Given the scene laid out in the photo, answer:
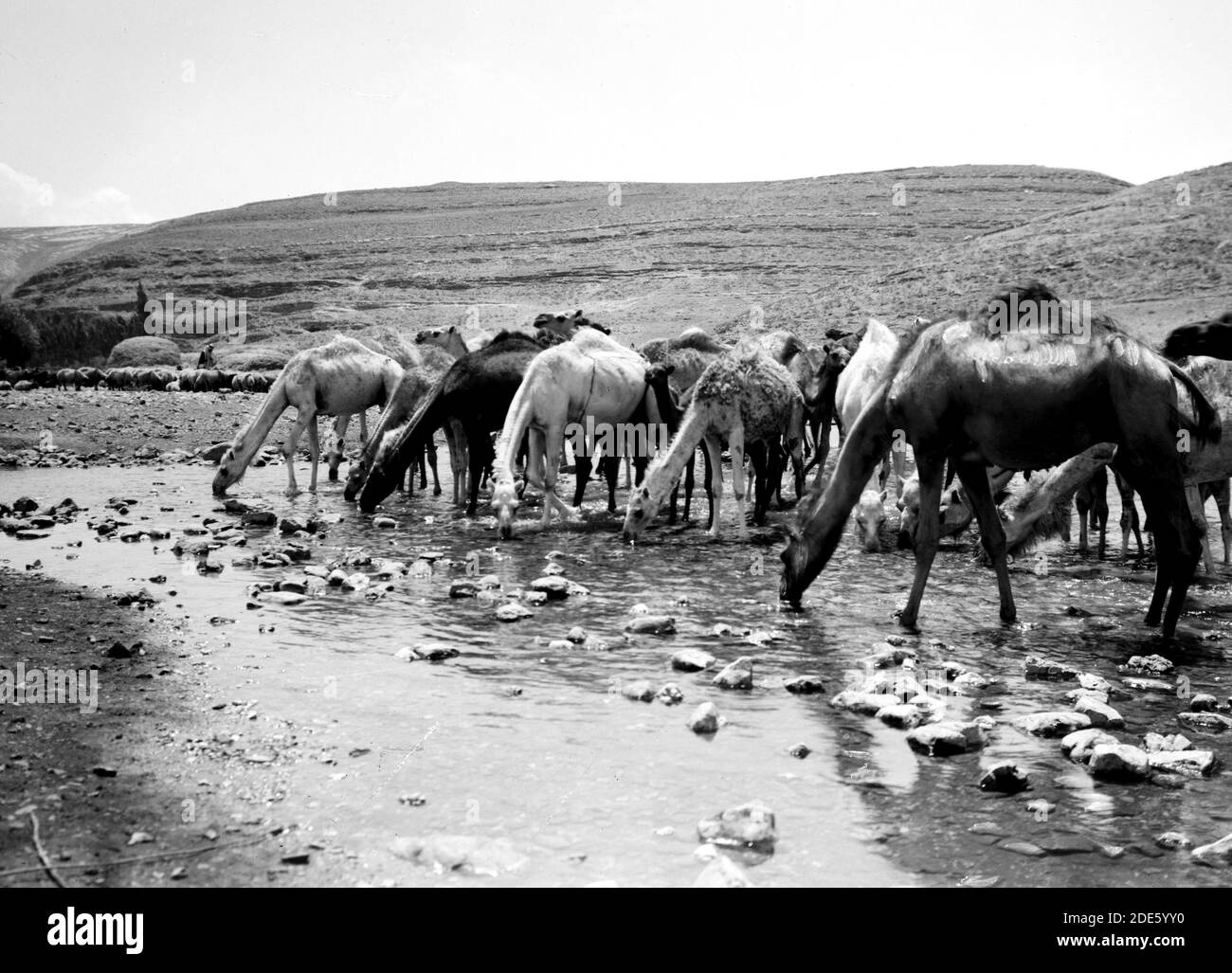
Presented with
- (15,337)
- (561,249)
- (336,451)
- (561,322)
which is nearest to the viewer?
(336,451)

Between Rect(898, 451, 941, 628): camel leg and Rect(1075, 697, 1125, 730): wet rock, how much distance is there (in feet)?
7.32

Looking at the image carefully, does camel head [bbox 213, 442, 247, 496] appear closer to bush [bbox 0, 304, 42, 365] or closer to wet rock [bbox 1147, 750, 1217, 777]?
wet rock [bbox 1147, 750, 1217, 777]

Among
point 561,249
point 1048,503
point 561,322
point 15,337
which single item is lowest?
point 1048,503

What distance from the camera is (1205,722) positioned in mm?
6539

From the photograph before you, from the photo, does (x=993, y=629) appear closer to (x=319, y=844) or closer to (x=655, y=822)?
(x=655, y=822)

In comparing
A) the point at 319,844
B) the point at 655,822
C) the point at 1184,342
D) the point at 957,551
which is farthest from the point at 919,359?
the point at 319,844

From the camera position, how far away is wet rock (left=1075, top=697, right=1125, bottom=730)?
647 centimetres

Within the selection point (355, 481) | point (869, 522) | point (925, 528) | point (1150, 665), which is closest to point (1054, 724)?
point (1150, 665)

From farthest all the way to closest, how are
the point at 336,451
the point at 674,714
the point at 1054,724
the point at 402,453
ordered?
1. the point at 336,451
2. the point at 402,453
3. the point at 674,714
4. the point at 1054,724

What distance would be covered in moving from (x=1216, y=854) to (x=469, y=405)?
11.6m

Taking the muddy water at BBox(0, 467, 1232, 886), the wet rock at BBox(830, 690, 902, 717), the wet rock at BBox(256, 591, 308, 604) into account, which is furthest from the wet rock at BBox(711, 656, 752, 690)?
the wet rock at BBox(256, 591, 308, 604)

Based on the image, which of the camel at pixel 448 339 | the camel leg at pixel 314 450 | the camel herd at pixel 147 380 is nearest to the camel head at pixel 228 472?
the camel leg at pixel 314 450

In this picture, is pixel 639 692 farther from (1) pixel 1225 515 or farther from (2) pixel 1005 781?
(1) pixel 1225 515
